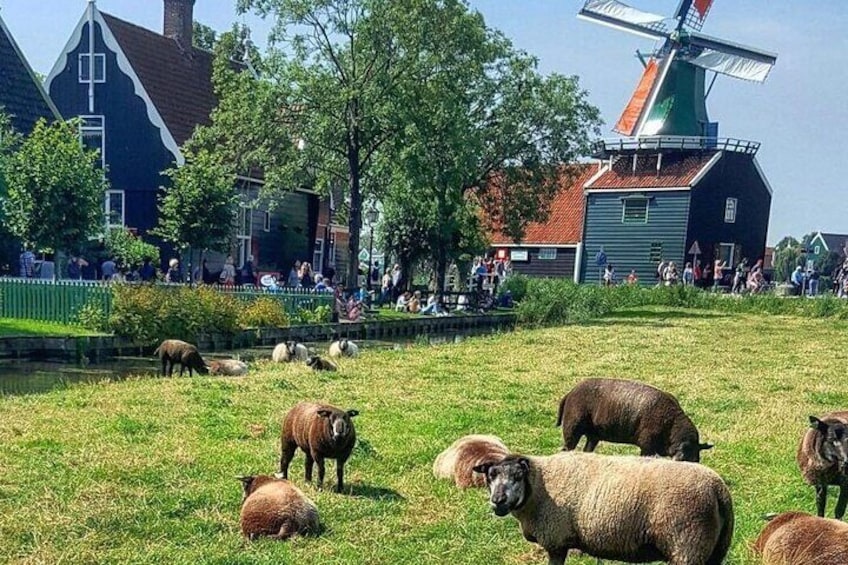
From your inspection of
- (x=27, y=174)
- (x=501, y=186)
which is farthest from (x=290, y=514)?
(x=501, y=186)

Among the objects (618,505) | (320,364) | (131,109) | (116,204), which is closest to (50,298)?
(320,364)

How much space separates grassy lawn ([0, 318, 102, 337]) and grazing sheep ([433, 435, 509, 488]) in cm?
1357

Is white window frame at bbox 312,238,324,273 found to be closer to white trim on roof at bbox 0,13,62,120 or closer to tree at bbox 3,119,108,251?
white trim on roof at bbox 0,13,62,120

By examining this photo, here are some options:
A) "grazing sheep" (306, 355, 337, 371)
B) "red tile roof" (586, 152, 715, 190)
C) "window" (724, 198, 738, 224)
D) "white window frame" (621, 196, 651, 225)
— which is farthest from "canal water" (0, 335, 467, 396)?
"window" (724, 198, 738, 224)

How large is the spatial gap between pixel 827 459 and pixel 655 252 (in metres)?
39.6

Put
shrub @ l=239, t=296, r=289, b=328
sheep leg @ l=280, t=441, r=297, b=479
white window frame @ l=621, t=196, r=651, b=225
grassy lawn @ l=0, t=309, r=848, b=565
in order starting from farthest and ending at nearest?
white window frame @ l=621, t=196, r=651, b=225 → shrub @ l=239, t=296, r=289, b=328 → sheep leg @ l=280, t=441, r=297, b=479 → grassy lawn @ l=0, t=309, r=848, b=565

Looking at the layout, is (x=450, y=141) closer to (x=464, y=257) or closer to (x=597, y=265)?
(x=464, y=257)

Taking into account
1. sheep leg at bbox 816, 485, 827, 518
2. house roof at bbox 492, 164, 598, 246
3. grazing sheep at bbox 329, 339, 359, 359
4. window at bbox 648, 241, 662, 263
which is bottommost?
grazing sheep at bbox 329, 339, 359, 359

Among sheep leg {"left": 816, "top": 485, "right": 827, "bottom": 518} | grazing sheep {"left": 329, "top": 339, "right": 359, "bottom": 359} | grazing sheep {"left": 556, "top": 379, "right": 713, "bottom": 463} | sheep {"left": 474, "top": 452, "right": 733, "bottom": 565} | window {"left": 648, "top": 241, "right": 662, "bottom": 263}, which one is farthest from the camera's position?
window {"left": 648, "top": 241, "right": 662, "bottom": 263}

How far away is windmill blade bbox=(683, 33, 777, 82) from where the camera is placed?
47.8 meters

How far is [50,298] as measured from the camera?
1983 centimetres

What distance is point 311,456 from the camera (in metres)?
6.77

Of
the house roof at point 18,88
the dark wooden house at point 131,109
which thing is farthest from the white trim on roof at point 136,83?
the house roof at point 18,88

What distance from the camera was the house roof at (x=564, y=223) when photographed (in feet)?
159
